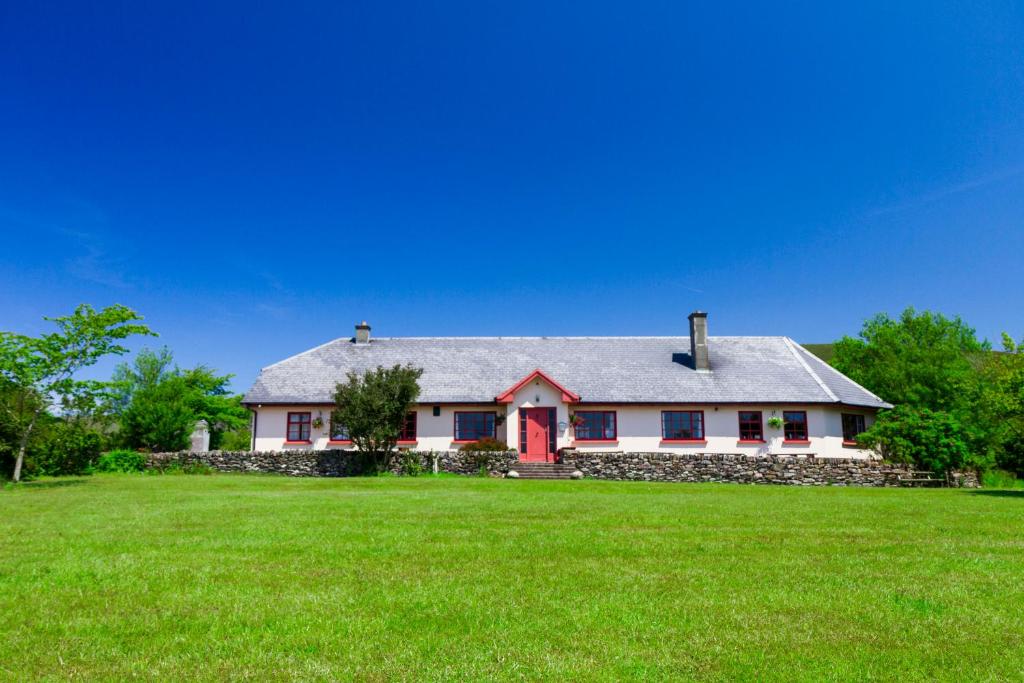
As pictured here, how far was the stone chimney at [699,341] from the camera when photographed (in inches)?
1182

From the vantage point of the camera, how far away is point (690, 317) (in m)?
30.8

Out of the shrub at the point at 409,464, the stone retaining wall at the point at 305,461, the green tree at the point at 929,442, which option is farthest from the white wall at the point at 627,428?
the green tree at the point at 929,442

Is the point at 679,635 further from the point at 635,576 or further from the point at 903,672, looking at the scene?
the point at 635,576

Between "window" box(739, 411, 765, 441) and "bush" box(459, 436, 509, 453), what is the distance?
10291 millimetres

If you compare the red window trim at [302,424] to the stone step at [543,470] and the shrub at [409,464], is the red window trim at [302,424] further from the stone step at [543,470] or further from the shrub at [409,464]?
the stone step at [543,470]

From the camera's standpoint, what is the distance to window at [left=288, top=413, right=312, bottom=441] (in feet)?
93.0

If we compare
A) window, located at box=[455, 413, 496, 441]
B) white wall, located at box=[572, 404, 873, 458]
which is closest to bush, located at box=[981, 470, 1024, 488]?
white wall, located at box=[572, 404, 873, 458]

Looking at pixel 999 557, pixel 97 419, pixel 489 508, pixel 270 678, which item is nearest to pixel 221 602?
pixel 270 678

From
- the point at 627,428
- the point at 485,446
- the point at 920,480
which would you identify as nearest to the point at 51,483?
the point at 485,446

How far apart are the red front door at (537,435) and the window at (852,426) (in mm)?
12984

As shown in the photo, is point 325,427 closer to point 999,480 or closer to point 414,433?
point 414,433

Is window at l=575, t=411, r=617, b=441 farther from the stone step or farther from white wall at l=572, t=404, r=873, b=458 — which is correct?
the stone step

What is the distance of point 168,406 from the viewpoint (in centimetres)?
3541

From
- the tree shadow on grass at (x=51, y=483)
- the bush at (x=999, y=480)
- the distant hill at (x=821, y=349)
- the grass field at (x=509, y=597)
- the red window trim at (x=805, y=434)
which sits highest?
the distant hill at (x=821, y=349)
